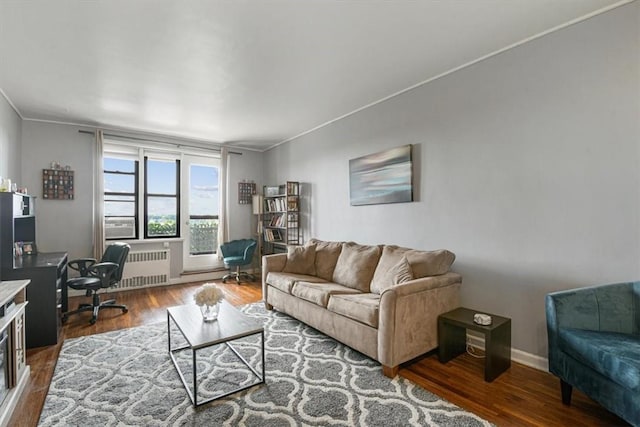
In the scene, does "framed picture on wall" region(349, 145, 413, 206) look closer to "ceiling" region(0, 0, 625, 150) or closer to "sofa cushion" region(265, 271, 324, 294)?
"ceiling" region(0, 0, 625, 150)

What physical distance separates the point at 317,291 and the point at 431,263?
1.11 metres

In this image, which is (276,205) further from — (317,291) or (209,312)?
(209,312)

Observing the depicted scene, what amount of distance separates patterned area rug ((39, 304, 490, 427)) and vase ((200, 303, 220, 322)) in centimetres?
42

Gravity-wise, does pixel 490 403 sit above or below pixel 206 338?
below

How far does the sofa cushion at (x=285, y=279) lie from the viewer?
3.48 m

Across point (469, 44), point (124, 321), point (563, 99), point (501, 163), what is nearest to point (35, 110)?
point (124, 321)

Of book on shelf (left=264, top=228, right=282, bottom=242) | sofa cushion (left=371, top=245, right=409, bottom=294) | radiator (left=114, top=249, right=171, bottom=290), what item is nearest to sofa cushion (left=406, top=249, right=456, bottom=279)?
sofa cushion (left=371, top=245, right=409, bottom=294)

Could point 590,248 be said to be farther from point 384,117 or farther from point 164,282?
point 164,282

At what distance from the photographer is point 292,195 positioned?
525 cm

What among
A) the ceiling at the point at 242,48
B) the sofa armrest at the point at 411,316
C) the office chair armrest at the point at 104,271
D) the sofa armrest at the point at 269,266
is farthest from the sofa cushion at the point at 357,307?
the office chair armrest at the point at 104,271

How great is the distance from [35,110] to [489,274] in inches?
227

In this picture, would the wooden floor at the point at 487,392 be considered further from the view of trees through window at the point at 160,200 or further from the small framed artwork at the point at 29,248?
the view of trees through window at the point at 160,200

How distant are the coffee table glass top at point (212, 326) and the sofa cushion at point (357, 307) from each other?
0.76m

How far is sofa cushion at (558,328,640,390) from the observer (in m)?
1.51
